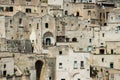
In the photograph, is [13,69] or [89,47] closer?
[13,69]

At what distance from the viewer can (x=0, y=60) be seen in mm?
68625

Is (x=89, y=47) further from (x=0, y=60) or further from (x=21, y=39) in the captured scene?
(x=0, y=60)

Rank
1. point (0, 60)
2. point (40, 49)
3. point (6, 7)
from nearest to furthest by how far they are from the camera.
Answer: point (0, 60) < point (40, 49) < point (6, 7)

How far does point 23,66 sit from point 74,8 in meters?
25.6

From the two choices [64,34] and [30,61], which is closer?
[30,61]

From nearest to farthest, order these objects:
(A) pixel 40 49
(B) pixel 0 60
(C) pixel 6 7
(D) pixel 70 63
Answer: (B) pixel 0 60 → (D) pixel 70 63 → (A) pixel 40 49 → (C) pixel 6 7

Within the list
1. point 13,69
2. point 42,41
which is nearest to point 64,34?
point 42,41

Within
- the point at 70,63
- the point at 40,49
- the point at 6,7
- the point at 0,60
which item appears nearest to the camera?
the point at 0,60

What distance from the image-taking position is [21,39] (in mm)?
83000

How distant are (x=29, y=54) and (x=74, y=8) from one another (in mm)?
24240

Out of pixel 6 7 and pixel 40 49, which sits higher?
pixel 6 7

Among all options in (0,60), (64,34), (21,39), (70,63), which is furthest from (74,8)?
(0,60)

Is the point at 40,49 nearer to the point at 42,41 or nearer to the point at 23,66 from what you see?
the point at 42,41

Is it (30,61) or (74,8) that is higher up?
(74,8)
